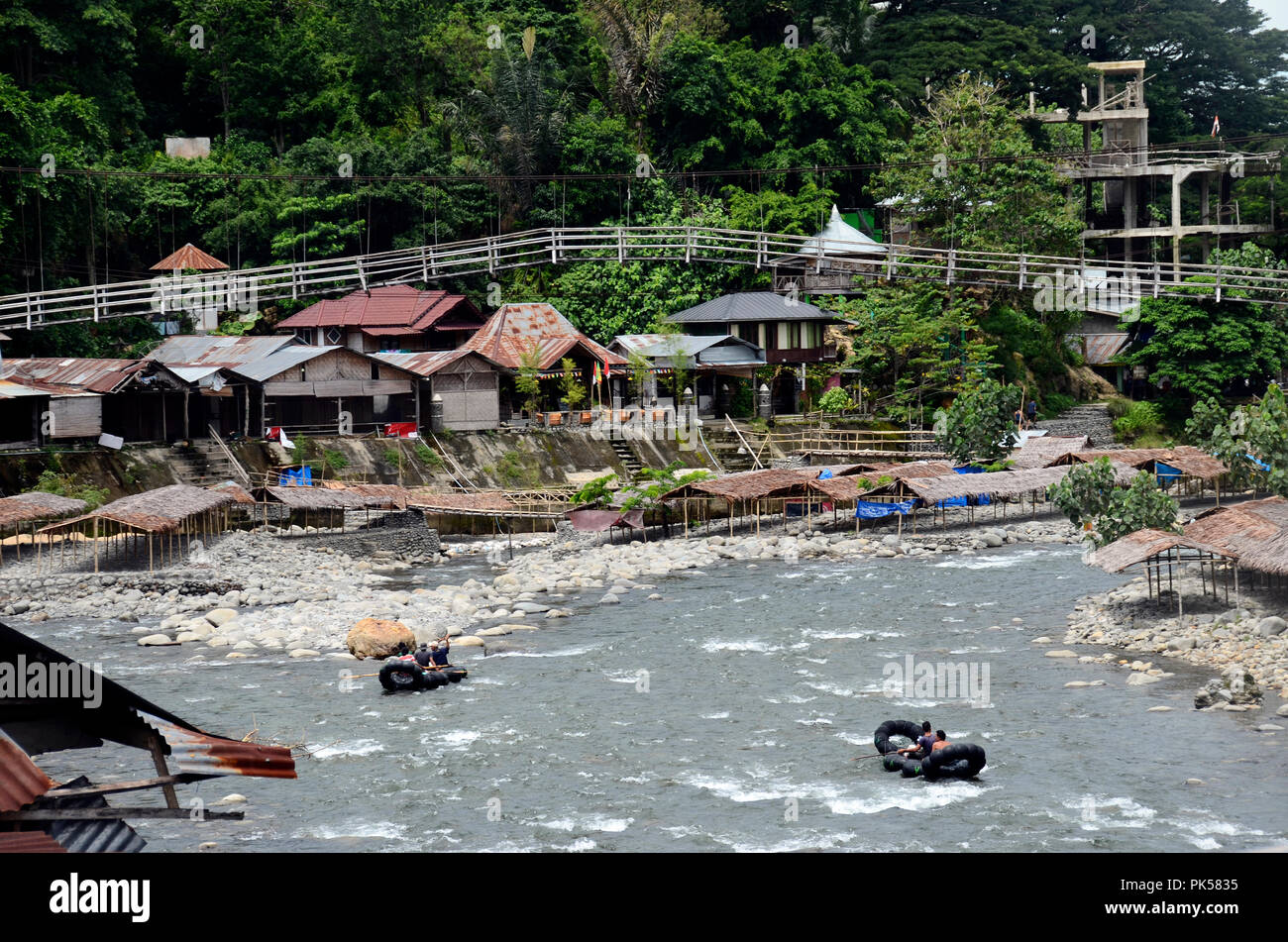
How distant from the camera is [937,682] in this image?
26.3 meters

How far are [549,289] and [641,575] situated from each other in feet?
87.5

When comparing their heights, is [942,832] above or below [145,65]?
below

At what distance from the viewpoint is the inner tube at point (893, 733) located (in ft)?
70.5

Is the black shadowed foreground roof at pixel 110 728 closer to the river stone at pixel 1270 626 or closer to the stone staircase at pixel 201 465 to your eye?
the river stone at pixel 1270 626

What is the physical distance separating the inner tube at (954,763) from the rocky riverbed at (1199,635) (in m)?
5.66

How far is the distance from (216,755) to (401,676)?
15.2 m

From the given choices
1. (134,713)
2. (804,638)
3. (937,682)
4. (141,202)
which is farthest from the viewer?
(141,202)

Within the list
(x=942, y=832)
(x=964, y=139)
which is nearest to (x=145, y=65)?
(x=964, y=139)

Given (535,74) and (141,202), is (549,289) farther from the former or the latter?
(141,202)

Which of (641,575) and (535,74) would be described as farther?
(535,74)

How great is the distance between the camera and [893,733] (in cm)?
2170

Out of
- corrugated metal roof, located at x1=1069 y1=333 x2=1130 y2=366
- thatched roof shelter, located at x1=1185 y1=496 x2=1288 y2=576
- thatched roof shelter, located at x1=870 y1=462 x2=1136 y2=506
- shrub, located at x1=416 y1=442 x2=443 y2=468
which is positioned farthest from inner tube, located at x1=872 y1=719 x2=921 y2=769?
corrugated metal roof, located at x1=1069 y1=333 x2=1130 y2=366

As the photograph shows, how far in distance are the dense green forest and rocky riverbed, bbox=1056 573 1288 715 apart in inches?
1099

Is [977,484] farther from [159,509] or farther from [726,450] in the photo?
[159,509]
